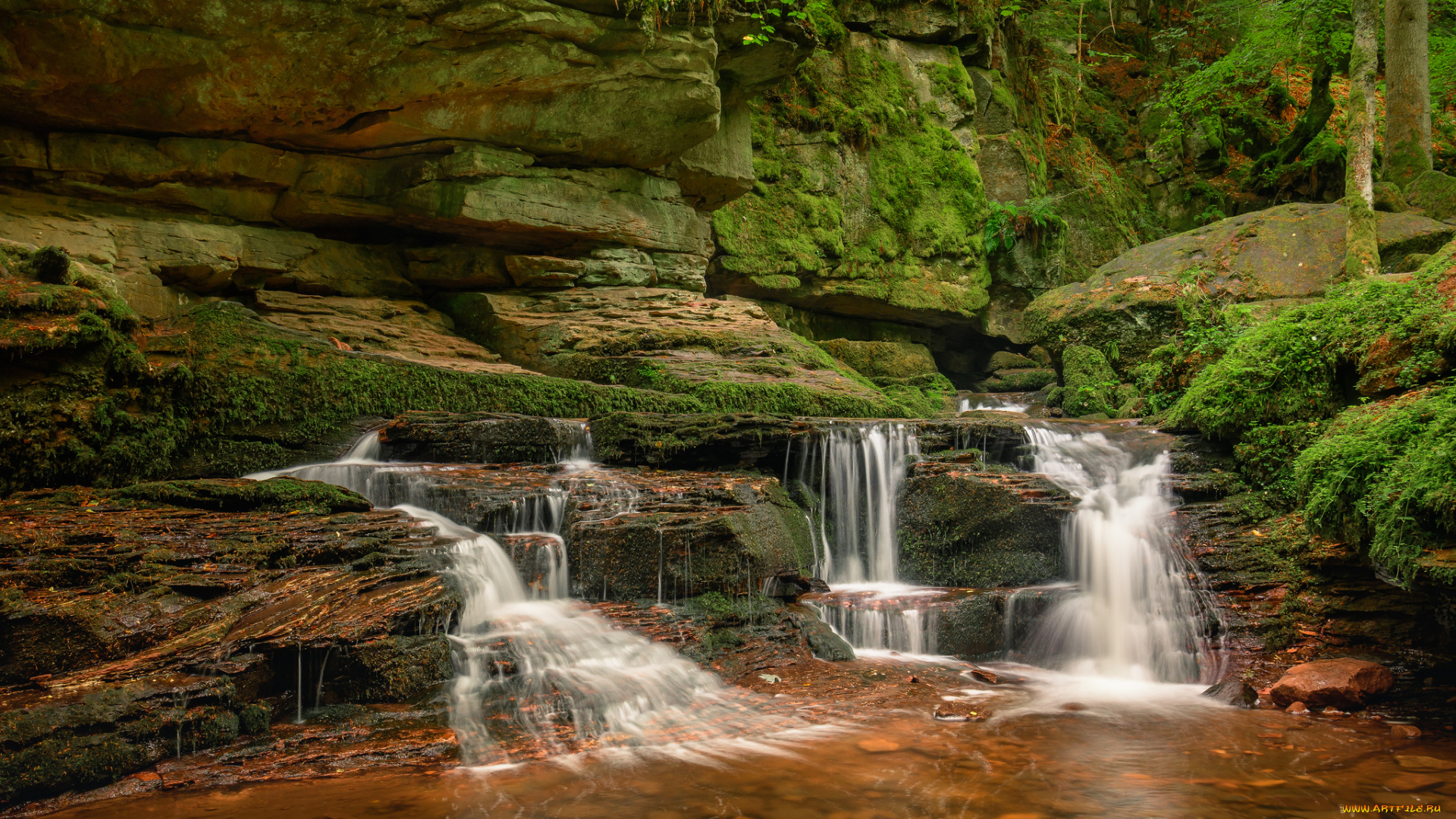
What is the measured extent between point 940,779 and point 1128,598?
3.31 metres

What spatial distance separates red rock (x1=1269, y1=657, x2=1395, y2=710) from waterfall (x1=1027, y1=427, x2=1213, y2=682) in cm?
81

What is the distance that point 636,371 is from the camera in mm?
9984

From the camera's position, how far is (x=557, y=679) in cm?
482

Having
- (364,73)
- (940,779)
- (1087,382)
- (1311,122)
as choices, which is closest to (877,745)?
(940,779)

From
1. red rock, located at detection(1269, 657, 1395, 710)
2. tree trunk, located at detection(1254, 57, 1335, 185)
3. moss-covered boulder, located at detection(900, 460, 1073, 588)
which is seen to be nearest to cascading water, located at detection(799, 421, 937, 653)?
moss-covered boulder, located at detection(900, 460, 1073, 588)

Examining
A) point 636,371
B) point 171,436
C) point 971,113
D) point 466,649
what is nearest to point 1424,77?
point 971,113

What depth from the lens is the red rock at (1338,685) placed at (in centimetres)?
473

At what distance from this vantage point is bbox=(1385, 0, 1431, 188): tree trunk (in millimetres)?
13172

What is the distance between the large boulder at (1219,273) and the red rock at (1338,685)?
7.83 metres

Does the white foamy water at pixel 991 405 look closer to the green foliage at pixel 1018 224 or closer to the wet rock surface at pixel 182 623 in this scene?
the green foliage at pixel 1018 224

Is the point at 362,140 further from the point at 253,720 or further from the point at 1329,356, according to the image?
the point at 1329,356

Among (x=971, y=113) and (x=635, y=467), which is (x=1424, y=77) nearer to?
(x=971, y=113)

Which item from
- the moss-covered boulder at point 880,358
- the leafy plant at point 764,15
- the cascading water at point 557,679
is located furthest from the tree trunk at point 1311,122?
the cascading water at point 557,679

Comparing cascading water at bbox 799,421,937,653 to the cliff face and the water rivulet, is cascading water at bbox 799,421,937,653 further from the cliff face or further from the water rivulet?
the cliff face
